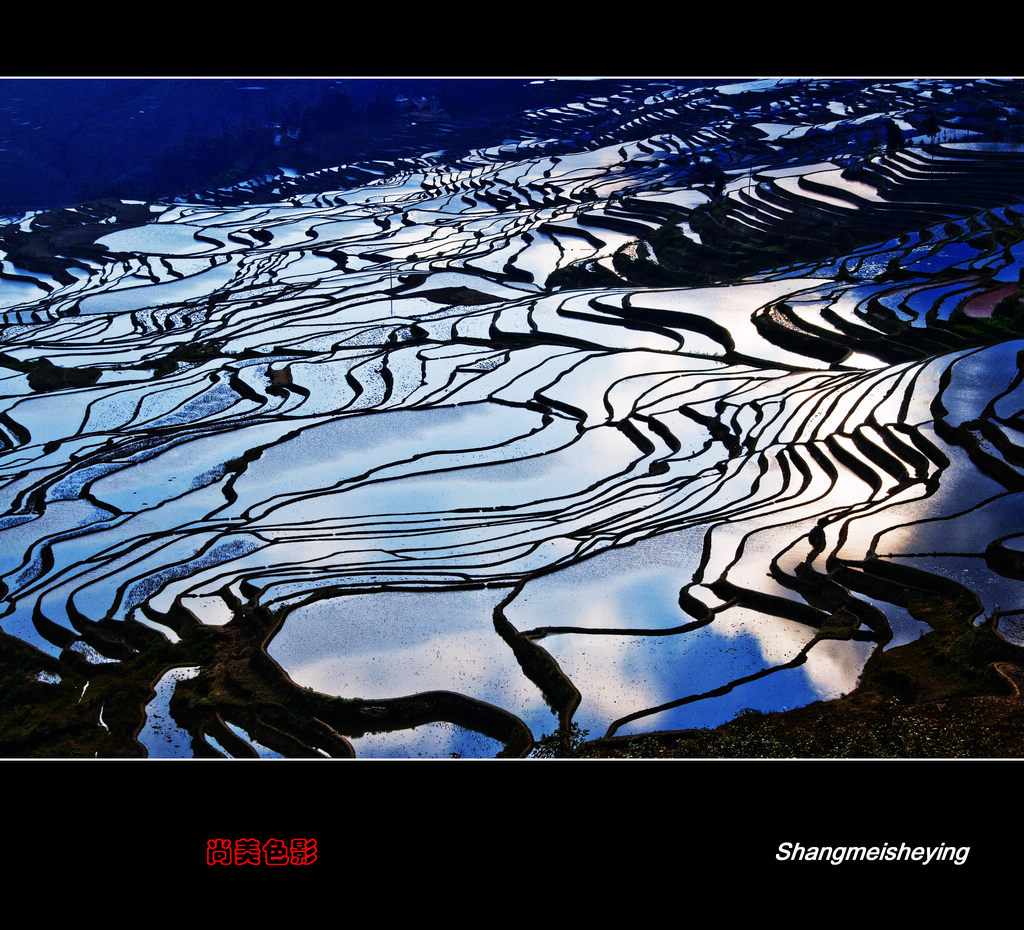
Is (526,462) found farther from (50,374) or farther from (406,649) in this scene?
(50,374)

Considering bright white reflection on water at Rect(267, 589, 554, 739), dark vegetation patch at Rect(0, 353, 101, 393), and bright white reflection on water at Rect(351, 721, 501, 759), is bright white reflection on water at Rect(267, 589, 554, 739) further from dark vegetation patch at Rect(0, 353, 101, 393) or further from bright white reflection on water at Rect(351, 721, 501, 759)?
dark vegetation patch at Rect(0, 353, 101, 393)

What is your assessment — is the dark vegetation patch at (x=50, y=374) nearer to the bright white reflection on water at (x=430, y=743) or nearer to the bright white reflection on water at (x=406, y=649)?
the bright white reflection on water at (x=406, y=649)

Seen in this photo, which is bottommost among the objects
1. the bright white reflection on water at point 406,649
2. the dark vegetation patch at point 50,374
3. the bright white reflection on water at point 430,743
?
the dark vegetation patch at point 50,374

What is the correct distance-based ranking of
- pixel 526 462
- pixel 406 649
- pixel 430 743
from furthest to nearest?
pixel 526 462 → pixel 406 649 → pixel 430 743

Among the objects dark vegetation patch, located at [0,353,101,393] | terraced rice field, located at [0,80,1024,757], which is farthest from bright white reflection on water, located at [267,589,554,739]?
dark vegetation patch, located at [0,353,101,393]

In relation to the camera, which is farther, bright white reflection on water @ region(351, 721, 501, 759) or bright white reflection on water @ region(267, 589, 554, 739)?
bright white reflection on water @ region(267, 589, 554, 739)

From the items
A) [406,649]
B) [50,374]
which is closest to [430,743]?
[406,649]

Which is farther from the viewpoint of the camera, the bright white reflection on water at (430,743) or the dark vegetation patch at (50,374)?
the dark vegetation patch at (50,374)

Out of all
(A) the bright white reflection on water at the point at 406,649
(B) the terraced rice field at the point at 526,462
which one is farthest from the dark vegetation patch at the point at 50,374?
(A) the bright white reflection on water at the point at 406,649

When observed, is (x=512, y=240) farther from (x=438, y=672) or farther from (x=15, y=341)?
(x=438, y=672)
